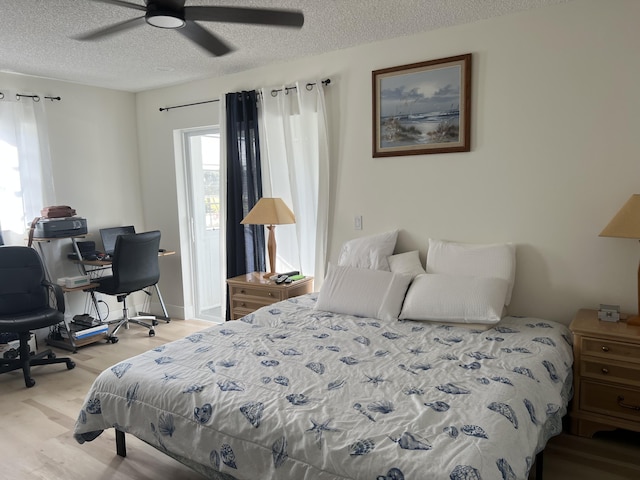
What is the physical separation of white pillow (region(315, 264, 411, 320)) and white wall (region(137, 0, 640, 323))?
20.6 inches

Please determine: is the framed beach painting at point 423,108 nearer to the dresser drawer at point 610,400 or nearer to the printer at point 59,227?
the dresser drawer at point 610,400

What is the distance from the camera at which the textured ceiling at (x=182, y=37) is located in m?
2.71

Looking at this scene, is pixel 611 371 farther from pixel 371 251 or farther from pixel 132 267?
pixel 132 267

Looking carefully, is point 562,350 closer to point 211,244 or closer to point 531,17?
point 531,17

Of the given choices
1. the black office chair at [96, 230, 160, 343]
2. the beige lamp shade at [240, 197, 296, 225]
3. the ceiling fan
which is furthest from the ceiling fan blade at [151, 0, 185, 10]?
the black office chair at [96, 230, 160, 343]

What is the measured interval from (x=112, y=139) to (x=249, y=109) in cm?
179

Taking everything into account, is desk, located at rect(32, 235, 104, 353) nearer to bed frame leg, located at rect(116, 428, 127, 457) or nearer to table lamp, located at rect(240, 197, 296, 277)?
table lamp, located at rect(240, 197, 296, 277)

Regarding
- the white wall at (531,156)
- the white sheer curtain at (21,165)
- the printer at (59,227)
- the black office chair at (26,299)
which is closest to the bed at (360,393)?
the white wall at (531,156)

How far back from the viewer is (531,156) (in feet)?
9.72

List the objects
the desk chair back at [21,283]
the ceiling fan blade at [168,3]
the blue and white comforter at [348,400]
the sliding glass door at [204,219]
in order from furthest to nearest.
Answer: the sliding glass door at [204,219] → the desk chair back at [21,283] → the ceiling fan blade at [168,3] → the blue and white comforter at [348,400]

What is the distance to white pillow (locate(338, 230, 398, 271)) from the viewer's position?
339 cm

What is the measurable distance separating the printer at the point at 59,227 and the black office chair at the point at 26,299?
1.02ft

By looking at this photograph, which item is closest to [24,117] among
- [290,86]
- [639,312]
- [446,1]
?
[290,86]

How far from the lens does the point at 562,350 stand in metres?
2.45
